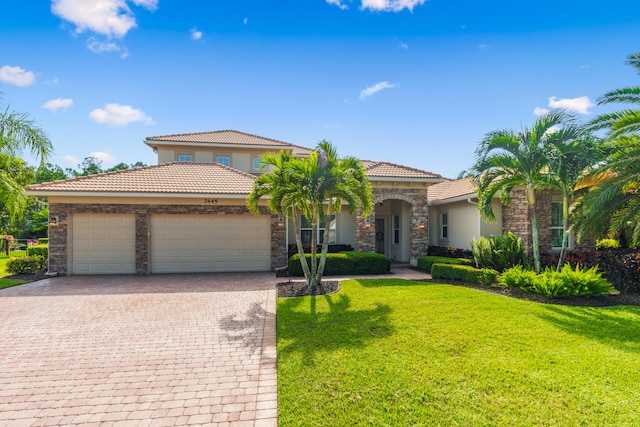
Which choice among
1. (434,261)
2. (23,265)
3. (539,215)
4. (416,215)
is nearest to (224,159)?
(23,265)

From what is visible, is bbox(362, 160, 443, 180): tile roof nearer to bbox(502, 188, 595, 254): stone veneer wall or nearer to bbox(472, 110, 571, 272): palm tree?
bbox(502, 188, 595, 254): stone veneer wall

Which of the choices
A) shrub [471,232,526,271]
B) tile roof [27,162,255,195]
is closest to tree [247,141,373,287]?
tile roof [27,162,255,195]

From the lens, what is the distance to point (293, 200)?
9.22 meters

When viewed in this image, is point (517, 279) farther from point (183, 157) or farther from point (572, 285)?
point (183, 157)

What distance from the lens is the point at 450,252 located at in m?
14.1

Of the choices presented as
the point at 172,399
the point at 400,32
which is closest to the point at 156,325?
the point at 172,399

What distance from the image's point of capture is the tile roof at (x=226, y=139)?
2003cm

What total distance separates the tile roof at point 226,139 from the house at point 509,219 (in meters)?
11.5

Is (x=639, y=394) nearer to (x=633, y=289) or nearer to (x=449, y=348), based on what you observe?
(x=449, y=348)

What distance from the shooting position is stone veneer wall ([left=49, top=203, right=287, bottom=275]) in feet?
39.5

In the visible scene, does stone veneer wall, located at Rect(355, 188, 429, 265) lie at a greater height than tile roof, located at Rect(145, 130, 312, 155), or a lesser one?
lesser

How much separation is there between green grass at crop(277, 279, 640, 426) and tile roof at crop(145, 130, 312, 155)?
15.5 m

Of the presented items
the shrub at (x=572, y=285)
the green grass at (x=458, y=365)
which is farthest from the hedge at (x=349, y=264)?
the shrub at (x=572, y=285)

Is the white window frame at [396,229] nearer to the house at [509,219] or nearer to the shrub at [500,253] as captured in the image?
the house at [509,219]
